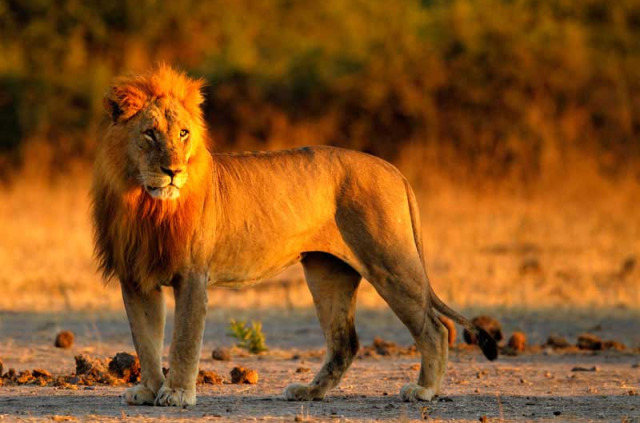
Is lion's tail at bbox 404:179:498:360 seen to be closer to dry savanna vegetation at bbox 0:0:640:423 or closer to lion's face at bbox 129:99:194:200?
dry savanna vegetation at bbox 0:0:640:423

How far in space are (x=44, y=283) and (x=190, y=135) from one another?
6.08m


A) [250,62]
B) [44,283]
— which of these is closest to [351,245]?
[44,283]

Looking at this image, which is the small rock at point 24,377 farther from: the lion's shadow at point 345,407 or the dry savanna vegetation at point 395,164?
the lion's shadow at point 345,407

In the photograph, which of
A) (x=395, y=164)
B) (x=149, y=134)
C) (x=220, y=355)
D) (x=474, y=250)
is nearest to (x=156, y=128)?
(x=149, y=134)

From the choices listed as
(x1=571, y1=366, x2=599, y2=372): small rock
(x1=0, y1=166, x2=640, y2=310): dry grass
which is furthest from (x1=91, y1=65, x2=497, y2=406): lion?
(x1=0, y1=166, x2=640, y2=310): dry grass

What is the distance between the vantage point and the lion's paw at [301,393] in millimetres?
6469

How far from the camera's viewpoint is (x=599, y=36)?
22.5 meters

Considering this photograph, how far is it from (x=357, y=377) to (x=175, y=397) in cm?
184

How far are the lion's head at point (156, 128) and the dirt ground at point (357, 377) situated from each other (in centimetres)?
108

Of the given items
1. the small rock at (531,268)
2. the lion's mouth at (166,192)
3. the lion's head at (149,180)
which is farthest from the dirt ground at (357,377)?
the small rock at (531,268)

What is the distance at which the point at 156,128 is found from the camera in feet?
19.6

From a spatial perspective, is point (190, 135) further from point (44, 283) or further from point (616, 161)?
point (616, 161)

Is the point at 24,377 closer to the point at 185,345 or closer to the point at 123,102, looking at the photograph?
the point at 185,345

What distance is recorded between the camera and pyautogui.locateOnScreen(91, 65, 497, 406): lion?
5934mm
